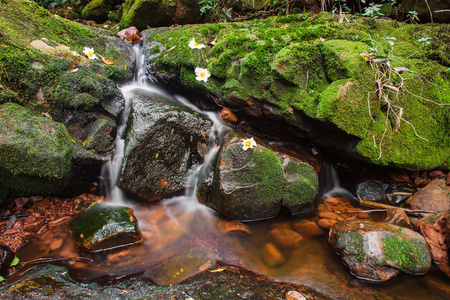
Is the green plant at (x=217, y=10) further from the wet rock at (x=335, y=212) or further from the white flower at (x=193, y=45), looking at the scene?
the wet rock at (x=335, y=212)

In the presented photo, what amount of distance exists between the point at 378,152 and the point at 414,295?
69.7 inches

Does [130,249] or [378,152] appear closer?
[130,249]

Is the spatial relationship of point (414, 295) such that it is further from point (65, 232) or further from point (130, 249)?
point (65, 232)

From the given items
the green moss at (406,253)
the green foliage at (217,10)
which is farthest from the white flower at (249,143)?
the green foliage at (217,10)

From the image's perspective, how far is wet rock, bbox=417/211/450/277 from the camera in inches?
111

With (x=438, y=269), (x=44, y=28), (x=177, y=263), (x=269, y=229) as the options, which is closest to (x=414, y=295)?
(x=438, y=269)

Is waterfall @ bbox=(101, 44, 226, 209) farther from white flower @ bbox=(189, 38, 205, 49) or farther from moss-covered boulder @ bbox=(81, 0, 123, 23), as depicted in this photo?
moss-covered boulder @ bbox=(81, 0, 123, 23)

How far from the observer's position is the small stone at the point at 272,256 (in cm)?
292

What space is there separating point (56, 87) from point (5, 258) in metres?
2.31

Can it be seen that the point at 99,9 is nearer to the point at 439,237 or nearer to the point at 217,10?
the point at 217,10

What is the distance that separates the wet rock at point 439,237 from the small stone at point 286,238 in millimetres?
1532

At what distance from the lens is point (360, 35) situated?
4047 millimetres

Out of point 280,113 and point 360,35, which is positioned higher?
point 360,35

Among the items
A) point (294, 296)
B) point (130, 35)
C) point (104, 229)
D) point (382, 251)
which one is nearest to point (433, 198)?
point (382, 251)
